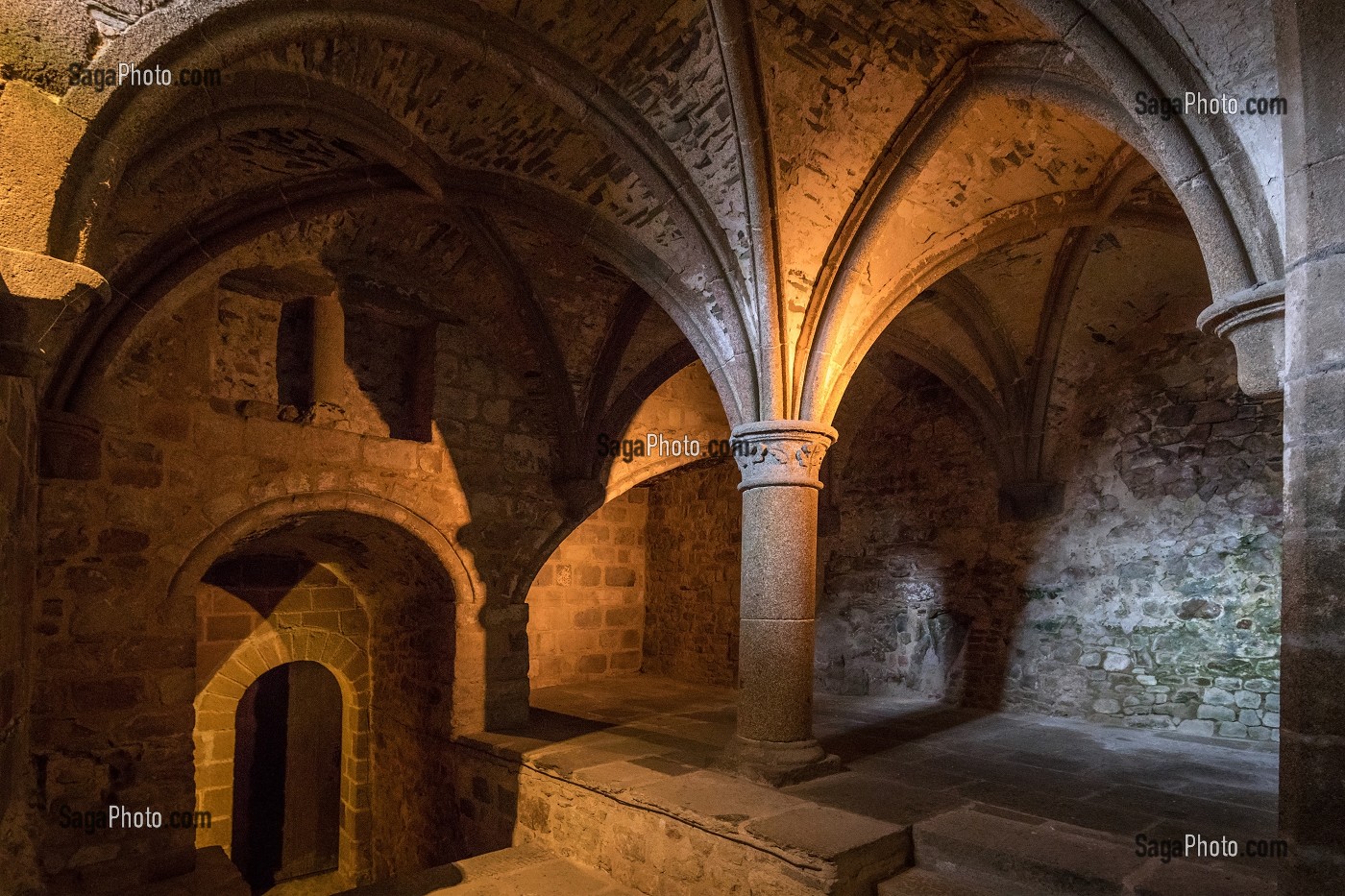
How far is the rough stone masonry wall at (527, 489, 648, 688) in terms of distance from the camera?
9289mm

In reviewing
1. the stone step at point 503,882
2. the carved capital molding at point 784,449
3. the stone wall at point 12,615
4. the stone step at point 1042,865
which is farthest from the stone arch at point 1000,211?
the stone wall at point 12,615

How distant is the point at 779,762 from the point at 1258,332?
3167 mm

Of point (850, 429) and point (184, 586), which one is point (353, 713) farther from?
point (850, 429)

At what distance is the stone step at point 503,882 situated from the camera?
187 inches

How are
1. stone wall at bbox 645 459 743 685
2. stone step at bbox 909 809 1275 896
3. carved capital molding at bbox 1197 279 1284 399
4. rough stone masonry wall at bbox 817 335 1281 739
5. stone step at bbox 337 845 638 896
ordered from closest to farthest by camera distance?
carved capital molding at bbox 1197 279 1284 399 < stone step at bbox 909 809 1275 896 < stone step at bbox 337 845 638 896 < rough stone masonry wall at bbox 817 335 1281 739 < stone wall at bbox 645 459 743 685

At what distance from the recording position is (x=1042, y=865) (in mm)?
3590

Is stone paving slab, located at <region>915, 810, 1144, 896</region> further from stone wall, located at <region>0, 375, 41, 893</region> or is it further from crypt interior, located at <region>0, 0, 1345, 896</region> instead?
stone wall, located at <region>0, 375, 41, 893</region>

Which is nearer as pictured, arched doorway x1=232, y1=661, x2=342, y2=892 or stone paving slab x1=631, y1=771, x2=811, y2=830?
stone paving slab x1=631, y1=771, x2=811, y2=830

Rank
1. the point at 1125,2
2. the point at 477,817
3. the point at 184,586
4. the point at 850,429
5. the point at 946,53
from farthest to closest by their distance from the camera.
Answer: the point at 850,429 → the point at 477,817 → the point at 184,586 → the point at 946,53 → the point at 1125,2

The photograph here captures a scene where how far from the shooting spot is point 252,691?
27.9 ft

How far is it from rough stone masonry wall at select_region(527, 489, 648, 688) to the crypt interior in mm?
Result: 1338

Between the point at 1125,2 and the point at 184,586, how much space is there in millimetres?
5678

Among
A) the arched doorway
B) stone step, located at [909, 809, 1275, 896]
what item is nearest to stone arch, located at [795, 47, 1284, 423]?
stone step, located at [909, 809, 1275, 896]

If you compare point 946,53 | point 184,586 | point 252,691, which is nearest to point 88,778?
point 184,586
